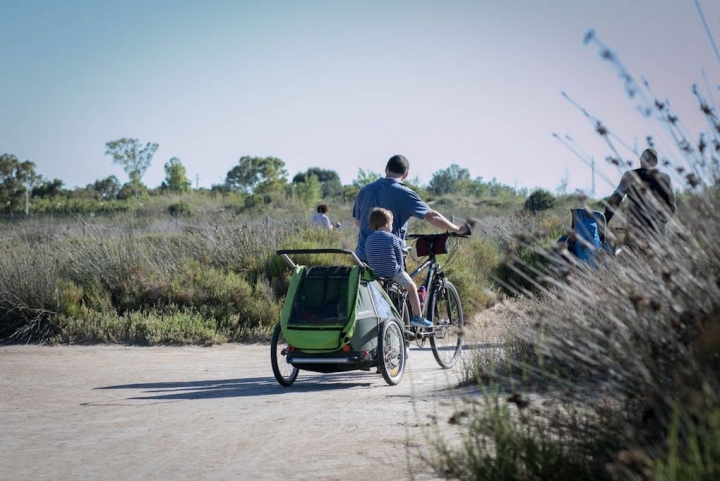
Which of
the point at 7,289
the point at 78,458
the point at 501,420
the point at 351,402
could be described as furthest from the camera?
the point at 7,289

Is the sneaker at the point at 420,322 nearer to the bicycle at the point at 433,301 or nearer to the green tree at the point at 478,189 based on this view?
the bicycle at the point at 433,301

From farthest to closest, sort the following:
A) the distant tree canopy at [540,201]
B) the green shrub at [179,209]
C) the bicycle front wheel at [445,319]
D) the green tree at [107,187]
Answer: the green tree at [107,187] → the green shrub at [179,209] → the distant tree canopy at [540,201] → the bicycle front wheel at [445,319]

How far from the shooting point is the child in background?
34.0 feet

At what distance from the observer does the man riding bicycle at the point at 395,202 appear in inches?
419

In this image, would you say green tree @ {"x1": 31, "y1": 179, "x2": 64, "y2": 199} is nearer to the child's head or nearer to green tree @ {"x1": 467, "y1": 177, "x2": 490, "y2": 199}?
green tree @ {"x1": 467, "y1": 177, "x2": 490, "y2": 199}

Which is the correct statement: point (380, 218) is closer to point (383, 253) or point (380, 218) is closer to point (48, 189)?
point (383, 253)

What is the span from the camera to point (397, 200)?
10.7 m

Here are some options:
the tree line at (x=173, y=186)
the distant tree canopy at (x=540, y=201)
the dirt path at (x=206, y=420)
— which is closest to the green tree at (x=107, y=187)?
the tree line at (x=173, y=186)

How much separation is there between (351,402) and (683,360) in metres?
4.87

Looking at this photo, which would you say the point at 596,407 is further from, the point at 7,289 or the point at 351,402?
the point at 7,289

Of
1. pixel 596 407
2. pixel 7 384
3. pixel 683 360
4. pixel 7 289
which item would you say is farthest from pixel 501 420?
pixel 7 289

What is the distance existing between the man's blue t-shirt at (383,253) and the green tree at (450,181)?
263 ft

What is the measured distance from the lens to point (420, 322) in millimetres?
10680

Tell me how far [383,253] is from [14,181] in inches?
3360
